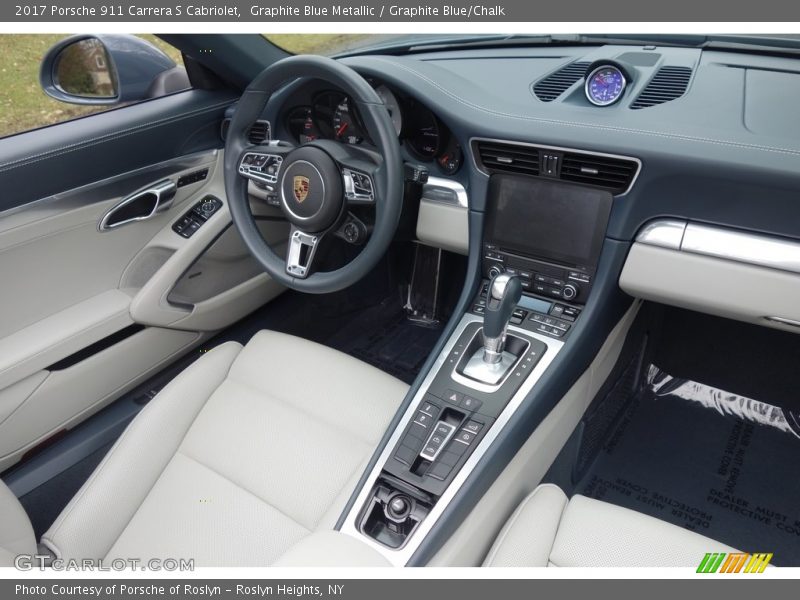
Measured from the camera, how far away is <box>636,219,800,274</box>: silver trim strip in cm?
127

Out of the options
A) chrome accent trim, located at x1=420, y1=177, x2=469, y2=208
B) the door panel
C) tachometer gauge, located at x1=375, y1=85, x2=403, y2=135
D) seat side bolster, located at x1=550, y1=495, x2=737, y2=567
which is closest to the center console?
chrome accent trim, located at x1=420, y1=177, x2=469, y2=208

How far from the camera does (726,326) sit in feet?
6.61

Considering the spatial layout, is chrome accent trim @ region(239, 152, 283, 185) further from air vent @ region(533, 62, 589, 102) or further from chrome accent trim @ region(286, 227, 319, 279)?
air vent @ region(533, 62, 589, 102)

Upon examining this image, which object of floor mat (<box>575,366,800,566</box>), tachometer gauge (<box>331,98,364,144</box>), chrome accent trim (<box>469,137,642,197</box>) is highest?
chrome accent trim (<box>469,137,642,197</box>)

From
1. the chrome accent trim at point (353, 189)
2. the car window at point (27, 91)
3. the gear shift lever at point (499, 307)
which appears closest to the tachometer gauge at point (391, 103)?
the chrome accent trim at point (353, 189)

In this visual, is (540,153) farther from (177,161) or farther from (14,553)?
(14,553)

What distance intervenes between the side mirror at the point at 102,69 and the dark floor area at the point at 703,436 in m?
1.69

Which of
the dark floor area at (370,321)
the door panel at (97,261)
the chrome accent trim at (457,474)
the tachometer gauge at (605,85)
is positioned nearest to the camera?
the chrome accent trim at (457,474)

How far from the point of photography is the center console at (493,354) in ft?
3.95

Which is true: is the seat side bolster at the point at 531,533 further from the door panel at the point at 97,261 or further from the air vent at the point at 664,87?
the door panel at the point at 97,261

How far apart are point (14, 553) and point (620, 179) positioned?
1.41 metres

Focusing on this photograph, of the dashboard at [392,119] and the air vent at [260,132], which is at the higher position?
the dashboard at [392,119]

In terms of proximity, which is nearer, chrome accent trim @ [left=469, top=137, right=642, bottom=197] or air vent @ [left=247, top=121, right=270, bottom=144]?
chrome accent trim @ [left=469, top=137, right=642, bottom=197]

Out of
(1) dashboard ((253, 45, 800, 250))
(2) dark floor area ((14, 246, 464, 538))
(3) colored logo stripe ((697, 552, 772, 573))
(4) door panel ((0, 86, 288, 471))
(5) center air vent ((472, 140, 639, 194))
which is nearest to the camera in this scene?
(3) colored logo stripe ((697, 552, 772, 573))
